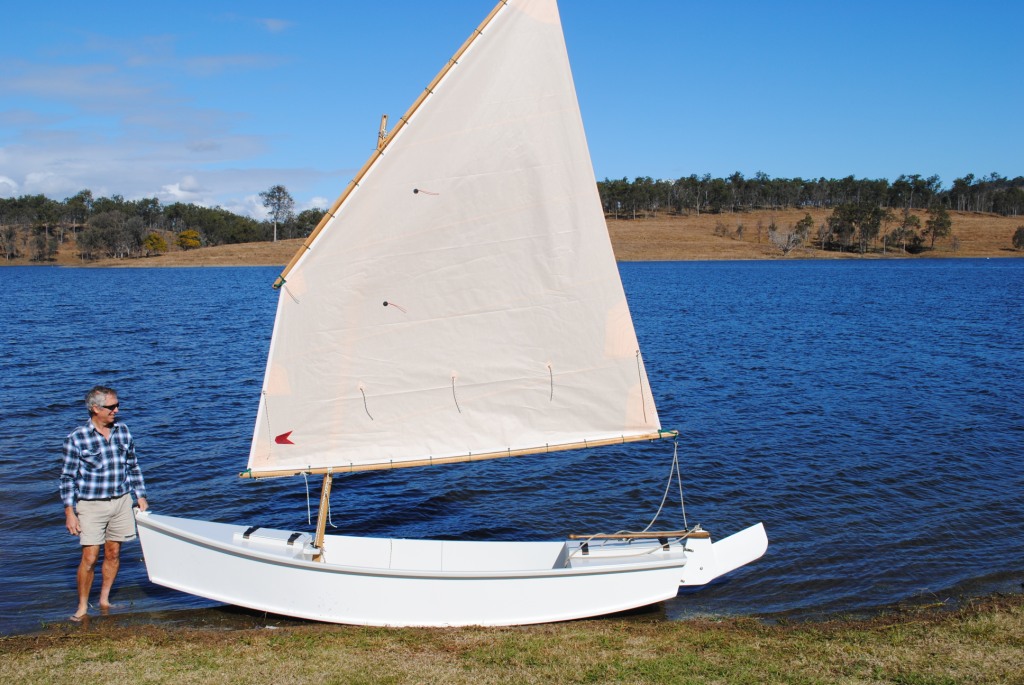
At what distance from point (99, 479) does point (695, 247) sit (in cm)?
13458

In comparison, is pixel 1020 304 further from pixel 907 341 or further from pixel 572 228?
pixel 572 228

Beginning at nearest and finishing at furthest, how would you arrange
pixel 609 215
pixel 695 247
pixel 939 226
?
pixel 695 247 < pixel 939 226 < pixel 609 215

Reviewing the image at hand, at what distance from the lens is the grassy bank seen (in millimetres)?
7828

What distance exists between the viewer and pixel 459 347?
999 centimetres

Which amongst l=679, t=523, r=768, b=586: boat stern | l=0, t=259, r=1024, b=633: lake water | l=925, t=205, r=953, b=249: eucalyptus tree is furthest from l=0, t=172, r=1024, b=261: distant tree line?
l=679, t=523, r=768, b=586: boat stern

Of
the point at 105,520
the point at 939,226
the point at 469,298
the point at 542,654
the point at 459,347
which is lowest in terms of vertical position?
the point at 542,654

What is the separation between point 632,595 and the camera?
991cm

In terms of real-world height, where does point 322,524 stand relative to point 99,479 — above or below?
below

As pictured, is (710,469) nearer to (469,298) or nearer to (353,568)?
(469,298)

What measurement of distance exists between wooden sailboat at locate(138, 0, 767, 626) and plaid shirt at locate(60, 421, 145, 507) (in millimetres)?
561

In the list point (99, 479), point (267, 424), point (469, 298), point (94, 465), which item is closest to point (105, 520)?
point (99, 479)

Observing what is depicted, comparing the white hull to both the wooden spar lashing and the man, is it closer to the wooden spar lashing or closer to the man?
the wooden spar lashing

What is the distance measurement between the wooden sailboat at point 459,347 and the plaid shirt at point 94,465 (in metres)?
0.56

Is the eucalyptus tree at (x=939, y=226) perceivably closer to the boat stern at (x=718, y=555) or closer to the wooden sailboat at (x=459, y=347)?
the boat stern at (x=718, y=555)
